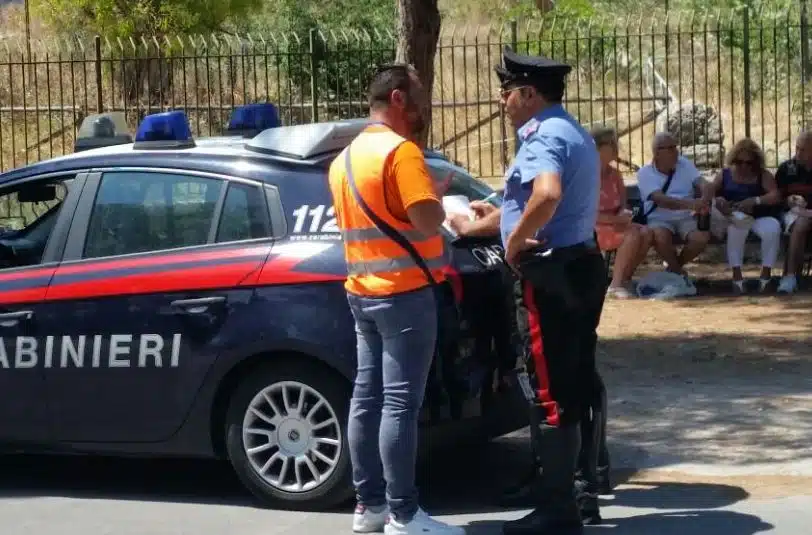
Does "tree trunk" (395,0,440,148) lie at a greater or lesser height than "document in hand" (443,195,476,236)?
greater

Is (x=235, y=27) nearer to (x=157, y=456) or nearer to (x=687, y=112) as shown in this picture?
(x=687, y=112)

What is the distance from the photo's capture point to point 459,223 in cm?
579

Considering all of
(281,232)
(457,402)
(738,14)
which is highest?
(738,14)

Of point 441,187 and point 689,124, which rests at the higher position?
point 689,124

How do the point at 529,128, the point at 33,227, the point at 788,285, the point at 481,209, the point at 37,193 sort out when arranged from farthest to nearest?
the point at 788,285 → the point at 33,227 → the point at 37,193 → the point at 481,209 → the point at 529,128

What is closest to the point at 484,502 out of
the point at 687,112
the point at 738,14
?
the point at 687,112

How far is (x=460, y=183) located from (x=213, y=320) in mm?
1355

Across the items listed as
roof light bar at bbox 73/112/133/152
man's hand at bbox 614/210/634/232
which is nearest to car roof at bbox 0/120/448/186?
roof light bar at bbox 73/112/133/152

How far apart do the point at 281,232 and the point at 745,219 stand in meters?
6.37

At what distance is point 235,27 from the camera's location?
1056 inches

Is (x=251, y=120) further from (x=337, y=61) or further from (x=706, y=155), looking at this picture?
(x=706, y=155)

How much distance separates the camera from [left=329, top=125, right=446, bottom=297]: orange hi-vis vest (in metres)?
5.25

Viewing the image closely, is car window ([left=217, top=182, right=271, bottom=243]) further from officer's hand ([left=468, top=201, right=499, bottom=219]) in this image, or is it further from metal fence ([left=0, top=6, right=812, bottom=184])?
metal fence ([left=0, top=6, right=812, bottom=184])

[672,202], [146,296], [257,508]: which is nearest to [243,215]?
[146,296]
